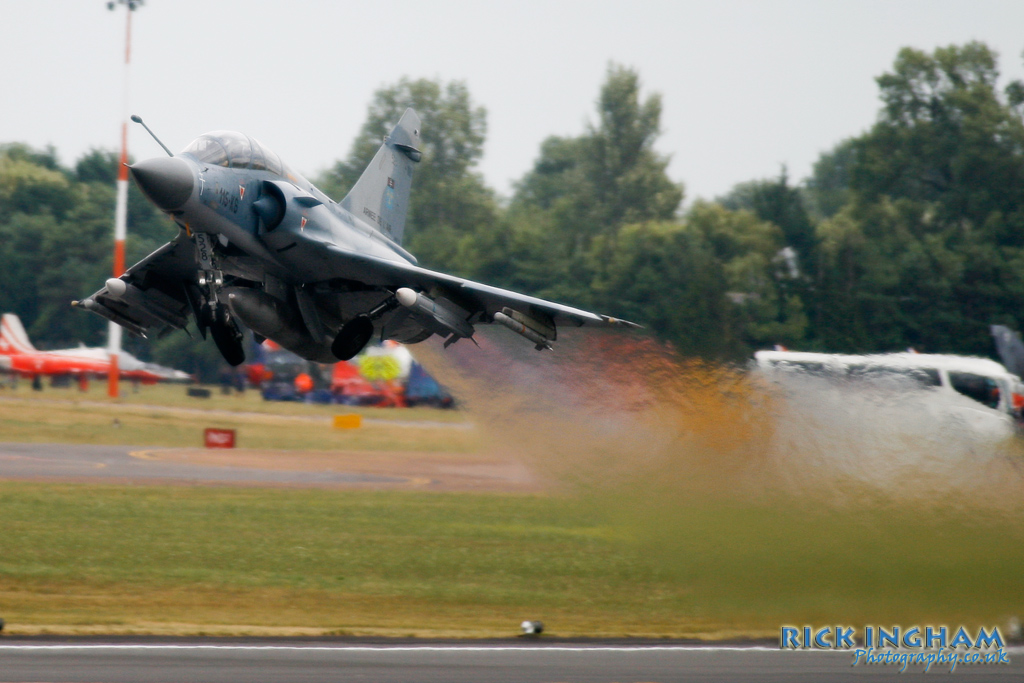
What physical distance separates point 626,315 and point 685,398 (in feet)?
127

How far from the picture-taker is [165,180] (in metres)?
14.3

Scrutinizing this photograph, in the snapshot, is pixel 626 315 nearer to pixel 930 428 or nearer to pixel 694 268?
pixel 694 268

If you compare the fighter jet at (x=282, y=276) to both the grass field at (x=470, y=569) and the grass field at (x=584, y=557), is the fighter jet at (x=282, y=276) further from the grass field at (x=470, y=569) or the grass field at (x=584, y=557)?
the grass field at (x=470, y=569)

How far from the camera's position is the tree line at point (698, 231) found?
179ft

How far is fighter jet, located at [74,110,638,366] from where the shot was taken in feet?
49.3

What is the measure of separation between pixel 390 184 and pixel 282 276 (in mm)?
4149

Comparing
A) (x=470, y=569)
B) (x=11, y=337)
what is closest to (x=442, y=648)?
(x=470, y=569)

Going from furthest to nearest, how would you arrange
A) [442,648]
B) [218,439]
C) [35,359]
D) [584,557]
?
[35,359]
[218,439]
[584,557]
[442,648]

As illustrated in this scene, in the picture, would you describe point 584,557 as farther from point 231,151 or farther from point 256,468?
point 256,468

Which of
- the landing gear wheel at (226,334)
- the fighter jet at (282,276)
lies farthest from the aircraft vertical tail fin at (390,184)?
the landing gear wheel at (226,334)

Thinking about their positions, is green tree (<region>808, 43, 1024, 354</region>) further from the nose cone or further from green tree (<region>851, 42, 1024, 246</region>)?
the nose cone

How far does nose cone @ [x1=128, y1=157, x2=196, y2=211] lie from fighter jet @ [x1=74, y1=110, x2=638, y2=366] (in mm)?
14

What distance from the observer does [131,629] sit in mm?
16156

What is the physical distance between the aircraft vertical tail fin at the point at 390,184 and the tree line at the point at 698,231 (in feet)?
60.7
